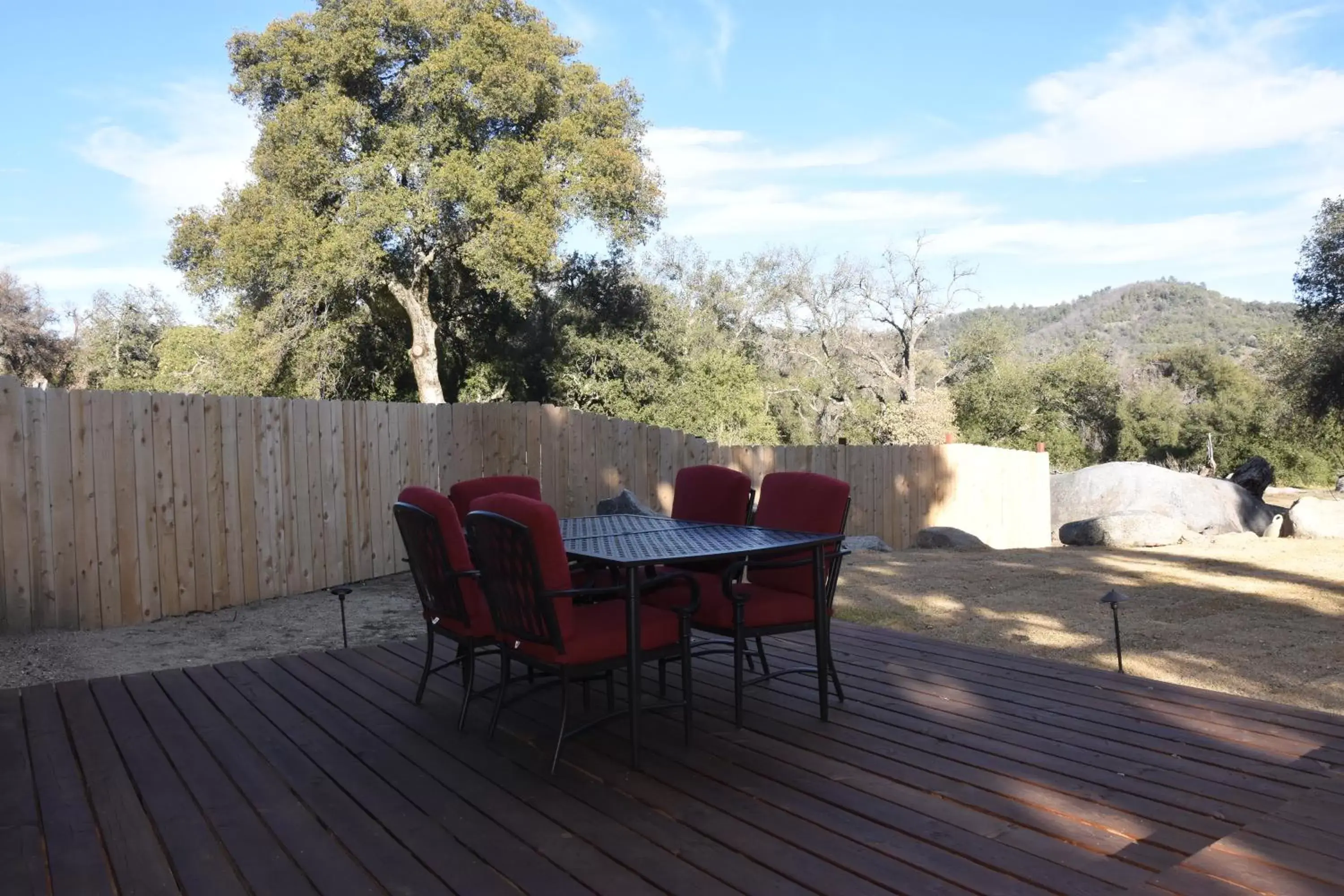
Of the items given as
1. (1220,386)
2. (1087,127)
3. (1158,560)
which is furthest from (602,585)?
(1220,386)

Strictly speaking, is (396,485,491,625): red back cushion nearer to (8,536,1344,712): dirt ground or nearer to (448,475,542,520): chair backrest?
(448,475,542,520): chair backrest

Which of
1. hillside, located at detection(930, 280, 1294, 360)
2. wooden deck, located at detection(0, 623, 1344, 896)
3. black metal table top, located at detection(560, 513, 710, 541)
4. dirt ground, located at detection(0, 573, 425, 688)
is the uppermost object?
hillside, located at detection(930, 280, 1294, 360)

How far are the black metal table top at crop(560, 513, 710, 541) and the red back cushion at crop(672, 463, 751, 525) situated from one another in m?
0.10

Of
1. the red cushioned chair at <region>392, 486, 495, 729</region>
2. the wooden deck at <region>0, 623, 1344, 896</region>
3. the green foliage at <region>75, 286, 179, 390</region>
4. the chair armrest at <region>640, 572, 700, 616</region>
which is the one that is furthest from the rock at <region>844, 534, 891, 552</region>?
the green foliage at <region>75, 286, 179, 390</region>

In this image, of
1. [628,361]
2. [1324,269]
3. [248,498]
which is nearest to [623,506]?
[248,498]

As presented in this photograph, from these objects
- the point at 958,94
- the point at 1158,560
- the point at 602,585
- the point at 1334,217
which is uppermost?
the point at 958,94

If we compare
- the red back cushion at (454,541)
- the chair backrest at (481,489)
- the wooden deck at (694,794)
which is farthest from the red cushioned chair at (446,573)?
the chair backrest at (481,489)

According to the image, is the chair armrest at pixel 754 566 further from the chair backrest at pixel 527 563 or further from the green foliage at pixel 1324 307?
the green foliage at pixel 1324 307

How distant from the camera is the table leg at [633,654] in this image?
9.88 feet

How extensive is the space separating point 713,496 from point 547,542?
192 centimetres

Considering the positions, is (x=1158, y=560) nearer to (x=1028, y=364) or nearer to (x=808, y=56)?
(x=808, y=56)

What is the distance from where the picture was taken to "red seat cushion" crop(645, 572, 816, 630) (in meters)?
3.57

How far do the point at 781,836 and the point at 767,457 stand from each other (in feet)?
29.5

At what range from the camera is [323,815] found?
104 inches
